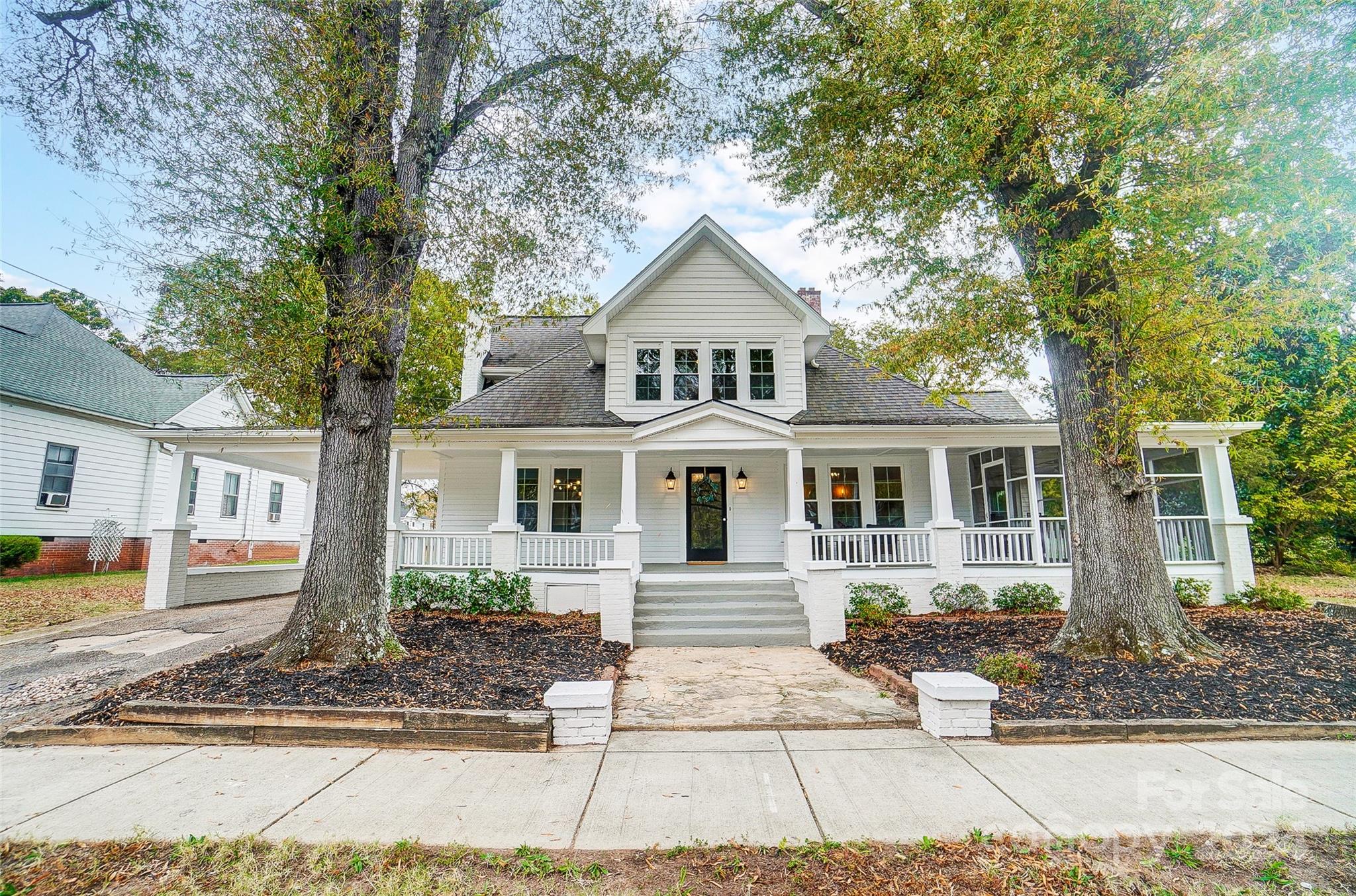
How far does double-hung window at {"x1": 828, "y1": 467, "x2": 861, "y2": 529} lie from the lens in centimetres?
1280

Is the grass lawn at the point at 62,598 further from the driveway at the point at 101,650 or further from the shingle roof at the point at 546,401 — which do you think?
the shingle roof at the point at 546,401

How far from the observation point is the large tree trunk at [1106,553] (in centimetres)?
635

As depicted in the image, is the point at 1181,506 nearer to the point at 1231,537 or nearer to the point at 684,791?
the point at 1231,537

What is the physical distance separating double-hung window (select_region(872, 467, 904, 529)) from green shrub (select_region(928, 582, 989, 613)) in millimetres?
2786

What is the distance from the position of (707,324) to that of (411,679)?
8.74 m

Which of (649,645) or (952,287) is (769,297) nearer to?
(952,287)

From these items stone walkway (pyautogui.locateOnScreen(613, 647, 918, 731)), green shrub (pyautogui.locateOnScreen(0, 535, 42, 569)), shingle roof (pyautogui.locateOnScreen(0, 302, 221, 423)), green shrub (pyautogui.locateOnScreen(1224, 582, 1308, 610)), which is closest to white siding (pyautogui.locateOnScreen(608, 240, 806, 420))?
stone walkway (pyautogui.locateOnScreen(613, 647, 918, 731))

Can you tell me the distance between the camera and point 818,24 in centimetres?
819

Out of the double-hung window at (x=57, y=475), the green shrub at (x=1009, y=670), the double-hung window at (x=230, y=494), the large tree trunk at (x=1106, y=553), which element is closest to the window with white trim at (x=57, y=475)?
the double-hung window at (x=57, y=475)

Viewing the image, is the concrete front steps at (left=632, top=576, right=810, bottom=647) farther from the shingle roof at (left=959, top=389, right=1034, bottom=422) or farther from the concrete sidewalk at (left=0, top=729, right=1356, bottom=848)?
the shingle roof at (left=959, top=389, right=1034, bottom=422)

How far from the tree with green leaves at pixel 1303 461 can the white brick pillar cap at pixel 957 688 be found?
15.0m

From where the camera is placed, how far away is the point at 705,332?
12.1 meters

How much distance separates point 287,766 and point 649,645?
4876mm

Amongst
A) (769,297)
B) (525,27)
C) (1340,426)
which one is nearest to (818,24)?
(525,27)
